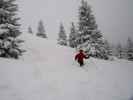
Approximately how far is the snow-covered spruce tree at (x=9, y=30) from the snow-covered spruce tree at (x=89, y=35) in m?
13.1

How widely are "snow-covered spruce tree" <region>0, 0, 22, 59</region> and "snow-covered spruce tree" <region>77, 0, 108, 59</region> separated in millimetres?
13081

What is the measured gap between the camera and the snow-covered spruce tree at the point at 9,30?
1586cm

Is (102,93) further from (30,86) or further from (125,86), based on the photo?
(30,86)

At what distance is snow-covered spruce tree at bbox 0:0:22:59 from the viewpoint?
52.0ft

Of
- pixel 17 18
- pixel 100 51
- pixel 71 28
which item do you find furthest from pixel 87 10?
pixel 71 28

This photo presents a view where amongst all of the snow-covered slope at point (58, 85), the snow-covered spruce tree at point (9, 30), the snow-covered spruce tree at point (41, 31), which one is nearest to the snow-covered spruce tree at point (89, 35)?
the snow-covered spruce tree at point (9, 30)

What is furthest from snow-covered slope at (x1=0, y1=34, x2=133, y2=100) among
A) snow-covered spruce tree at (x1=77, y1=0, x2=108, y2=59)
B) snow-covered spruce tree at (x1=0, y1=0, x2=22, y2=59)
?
snow-covered spruce tree at (x1=77, y1=0, x2=108, y2=59)

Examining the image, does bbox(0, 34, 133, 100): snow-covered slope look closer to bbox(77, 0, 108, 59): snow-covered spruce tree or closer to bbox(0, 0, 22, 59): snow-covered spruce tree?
bbox(0, 0, 22, 59): snow-covered spruce tree

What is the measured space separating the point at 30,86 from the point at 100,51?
19.6m

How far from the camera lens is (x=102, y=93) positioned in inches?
398

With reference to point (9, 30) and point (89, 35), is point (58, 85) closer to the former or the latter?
point (9, 30)

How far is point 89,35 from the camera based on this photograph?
27.5 m

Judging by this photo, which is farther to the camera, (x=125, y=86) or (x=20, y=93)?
(x=125, y=86)

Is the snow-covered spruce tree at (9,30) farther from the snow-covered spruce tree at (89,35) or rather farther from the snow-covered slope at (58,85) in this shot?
the snow-covered spruce tree at (89,35)
